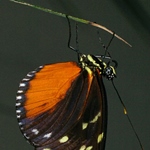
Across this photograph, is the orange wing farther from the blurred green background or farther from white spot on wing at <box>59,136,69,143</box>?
the blurred green background

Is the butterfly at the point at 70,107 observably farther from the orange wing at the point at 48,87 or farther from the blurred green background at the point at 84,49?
the blurred green background at the point at 84,49

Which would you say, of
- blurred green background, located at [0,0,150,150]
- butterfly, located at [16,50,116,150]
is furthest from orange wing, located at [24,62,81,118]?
blurred green background, located at [0,0,150,150]

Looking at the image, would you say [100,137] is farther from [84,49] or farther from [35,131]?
[84,49]

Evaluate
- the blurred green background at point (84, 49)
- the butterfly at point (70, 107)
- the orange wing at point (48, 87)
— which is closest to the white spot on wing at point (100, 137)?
the butterfly at point (70, 107)

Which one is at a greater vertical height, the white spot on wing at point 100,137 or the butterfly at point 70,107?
the butterfly at point 70,107

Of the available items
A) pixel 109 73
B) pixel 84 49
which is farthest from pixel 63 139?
pixel 84 49

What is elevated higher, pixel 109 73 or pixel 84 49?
pixel 84 49
